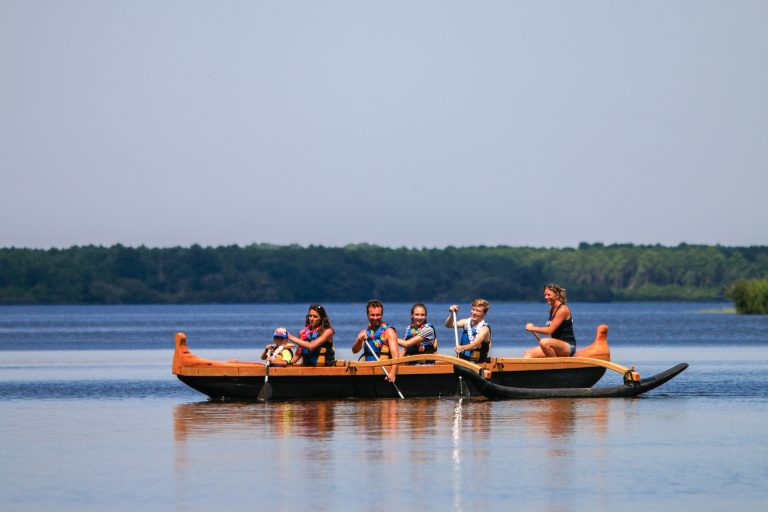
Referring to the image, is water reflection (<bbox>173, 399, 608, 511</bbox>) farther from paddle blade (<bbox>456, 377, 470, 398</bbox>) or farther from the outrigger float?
paddle blade (<bbox>456, 377, 470, 398</bbox>)

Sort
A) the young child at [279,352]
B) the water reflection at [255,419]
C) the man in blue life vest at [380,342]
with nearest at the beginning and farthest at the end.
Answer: the water reflection at [255,419] → the man in blue life vest at [380,342] → the young child at [279,352]

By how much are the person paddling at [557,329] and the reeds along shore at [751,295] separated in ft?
284

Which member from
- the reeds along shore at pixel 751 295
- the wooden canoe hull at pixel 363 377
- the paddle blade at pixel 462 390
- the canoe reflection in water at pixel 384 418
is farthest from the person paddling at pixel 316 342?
the reeds along shore at pixel 751 295

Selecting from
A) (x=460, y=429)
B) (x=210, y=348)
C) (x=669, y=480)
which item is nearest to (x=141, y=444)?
(x=460, y=429)

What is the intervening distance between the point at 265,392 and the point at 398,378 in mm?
2452

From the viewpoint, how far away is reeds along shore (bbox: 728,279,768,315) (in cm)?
11019

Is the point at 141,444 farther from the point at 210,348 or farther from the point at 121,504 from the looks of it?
the point at 210,348

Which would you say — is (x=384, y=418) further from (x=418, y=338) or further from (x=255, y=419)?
(x=418, y=338)

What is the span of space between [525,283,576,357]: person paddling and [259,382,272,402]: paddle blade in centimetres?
486

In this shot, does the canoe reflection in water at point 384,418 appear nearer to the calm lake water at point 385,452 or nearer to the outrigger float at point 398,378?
the calm lake water at point 385,452

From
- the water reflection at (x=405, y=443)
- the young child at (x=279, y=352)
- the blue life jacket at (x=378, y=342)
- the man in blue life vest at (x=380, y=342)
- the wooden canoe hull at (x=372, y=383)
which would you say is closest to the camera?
the water reflection at (x=405, y=443)

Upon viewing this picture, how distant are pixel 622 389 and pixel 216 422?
26.5 ft

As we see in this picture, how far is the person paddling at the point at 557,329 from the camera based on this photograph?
2625cm

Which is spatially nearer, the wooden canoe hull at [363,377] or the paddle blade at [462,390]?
the wooden canoe hull at [363,377]
